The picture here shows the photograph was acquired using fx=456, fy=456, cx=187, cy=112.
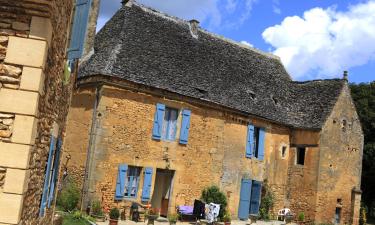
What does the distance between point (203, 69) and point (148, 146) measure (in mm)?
5388

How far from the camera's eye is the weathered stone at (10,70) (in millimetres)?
5406

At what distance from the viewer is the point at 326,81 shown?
84.4ft

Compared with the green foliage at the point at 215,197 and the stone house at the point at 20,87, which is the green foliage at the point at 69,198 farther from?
the stone house at the point at 20,87

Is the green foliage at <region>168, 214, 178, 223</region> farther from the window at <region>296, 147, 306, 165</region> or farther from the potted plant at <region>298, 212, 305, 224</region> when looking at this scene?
the window at <region>296, 147, 306, 165</region>

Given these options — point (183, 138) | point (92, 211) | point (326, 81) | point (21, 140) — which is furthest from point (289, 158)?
point (21, 140)

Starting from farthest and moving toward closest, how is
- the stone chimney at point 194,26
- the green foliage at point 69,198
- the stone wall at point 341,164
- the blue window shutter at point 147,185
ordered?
the stone chimney at point 194,26, the stone wall at point 341,164, the blue window shutter at point 147,185, the green foliage at point 69,198

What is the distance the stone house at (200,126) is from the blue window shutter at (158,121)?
0.13 ft

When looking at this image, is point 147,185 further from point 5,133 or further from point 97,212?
point 5,133

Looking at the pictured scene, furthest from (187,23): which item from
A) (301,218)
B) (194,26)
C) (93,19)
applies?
(301,218)

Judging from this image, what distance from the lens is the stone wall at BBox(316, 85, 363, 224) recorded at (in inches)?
912

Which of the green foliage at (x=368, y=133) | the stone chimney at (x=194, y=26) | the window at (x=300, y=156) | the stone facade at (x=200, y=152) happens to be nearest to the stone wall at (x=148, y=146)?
the stone facade at (x=200, y=152)

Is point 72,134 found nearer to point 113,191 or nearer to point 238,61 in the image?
point 113,191

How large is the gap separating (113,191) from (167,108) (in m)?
4.13

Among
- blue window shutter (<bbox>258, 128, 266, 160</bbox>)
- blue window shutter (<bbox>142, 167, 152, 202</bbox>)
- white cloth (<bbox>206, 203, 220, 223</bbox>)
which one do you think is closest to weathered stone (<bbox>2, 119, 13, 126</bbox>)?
blue window shutter (<bbox>142, 167, 152, 202</bbox>)
